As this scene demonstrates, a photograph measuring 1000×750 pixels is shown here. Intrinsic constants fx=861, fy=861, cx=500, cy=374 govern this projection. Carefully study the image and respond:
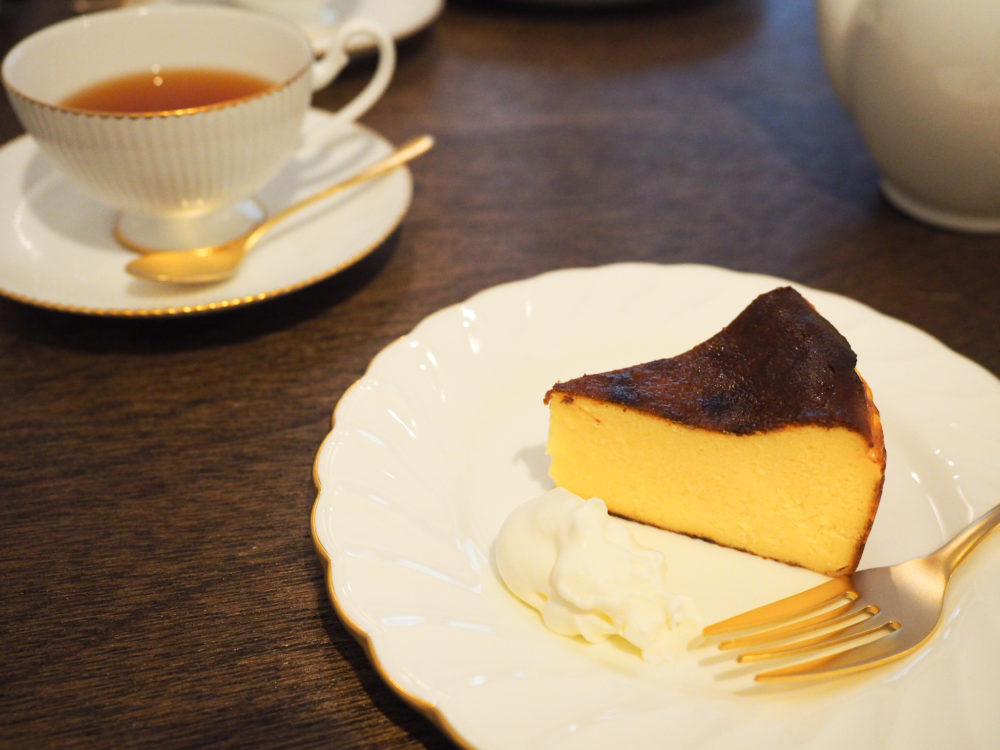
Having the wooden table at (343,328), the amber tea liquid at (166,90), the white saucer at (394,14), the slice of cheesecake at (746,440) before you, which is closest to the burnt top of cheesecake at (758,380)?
the slice of cheesecake at (746,440)

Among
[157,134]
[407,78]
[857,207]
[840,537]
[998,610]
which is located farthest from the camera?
[407,78]

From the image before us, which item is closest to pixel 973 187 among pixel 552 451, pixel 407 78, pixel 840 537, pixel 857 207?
pixel 857 207

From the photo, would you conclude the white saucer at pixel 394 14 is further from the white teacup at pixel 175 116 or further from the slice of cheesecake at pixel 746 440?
the slice of cheesecake at pixel 746 440

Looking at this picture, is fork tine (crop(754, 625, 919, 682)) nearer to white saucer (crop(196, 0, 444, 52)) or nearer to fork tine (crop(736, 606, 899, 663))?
fork tine (crop(736, 606, 899, 663))

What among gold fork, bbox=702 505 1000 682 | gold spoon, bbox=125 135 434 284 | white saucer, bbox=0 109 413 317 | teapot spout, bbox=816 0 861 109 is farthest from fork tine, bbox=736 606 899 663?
teapot spout, bbox=816 0 861 109

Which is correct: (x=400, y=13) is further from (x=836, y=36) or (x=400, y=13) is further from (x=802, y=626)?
(x=802, y=626)

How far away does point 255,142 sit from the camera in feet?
4.30

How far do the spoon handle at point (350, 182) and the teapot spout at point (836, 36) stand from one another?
742 millimetres

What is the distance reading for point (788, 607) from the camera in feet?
2.96

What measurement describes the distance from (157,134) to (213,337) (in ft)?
0.99

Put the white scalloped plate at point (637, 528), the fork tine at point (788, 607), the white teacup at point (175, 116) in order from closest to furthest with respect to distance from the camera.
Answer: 1. the white scalloped plate at point (637, 528)
2. the fork tine at point (788, 607)
3. the white teacup at point (175, 116)

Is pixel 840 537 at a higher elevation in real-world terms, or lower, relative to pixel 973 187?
lower

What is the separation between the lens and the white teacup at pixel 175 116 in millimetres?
1230

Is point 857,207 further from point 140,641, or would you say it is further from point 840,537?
point 140,641
